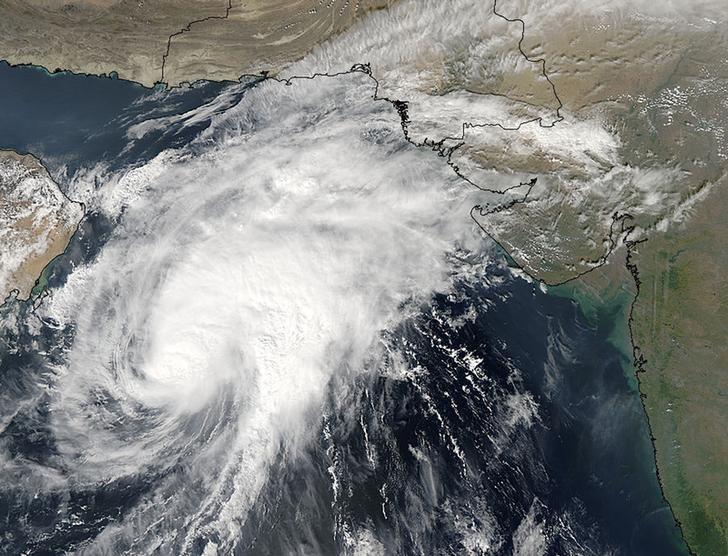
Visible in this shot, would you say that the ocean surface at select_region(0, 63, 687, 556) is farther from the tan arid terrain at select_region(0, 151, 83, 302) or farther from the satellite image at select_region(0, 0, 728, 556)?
the tan arid terrain at select_region(0, 151, 83, 302)

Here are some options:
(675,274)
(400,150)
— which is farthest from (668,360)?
(400,150)

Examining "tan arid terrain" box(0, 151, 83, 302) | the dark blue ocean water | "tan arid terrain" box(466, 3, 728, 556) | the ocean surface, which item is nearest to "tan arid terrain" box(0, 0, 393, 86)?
the dark blue ocean water

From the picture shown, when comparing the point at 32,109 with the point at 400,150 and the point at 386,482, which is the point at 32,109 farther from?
the point at 386,482

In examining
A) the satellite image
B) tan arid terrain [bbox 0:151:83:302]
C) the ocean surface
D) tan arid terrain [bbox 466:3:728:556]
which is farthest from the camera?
tan arid terrain [bbox 0:151:83:302]

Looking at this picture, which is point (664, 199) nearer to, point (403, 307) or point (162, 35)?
point (403, 307)

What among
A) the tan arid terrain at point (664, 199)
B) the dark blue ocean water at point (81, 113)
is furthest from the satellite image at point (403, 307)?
the dark blue ocean water at point (81, 113)
